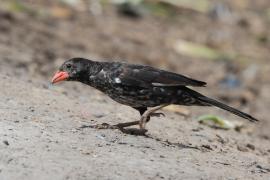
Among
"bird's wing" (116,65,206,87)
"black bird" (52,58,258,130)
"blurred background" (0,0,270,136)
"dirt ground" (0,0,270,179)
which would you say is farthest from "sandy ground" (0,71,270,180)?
"blurred background" (0,0,270,136)

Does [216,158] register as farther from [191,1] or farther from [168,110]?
[191,1]

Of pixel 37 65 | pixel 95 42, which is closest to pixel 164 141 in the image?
pixel 37 65

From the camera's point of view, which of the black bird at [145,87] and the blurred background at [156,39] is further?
the blurred background at [156,39]

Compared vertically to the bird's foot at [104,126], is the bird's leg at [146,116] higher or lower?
higher

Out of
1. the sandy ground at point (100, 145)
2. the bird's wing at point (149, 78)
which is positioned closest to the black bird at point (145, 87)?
the bird's wing at point (149, 78)

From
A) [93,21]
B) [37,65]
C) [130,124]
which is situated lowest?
[130,124]

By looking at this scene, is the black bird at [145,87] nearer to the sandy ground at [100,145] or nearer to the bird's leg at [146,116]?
the bird's leg at [146,116]

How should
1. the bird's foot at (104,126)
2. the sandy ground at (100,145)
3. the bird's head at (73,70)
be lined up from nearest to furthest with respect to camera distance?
1. the sandy ground at (100,145)
2. the bird's foot at (104,126)
3. the bird's head at (73,70)
